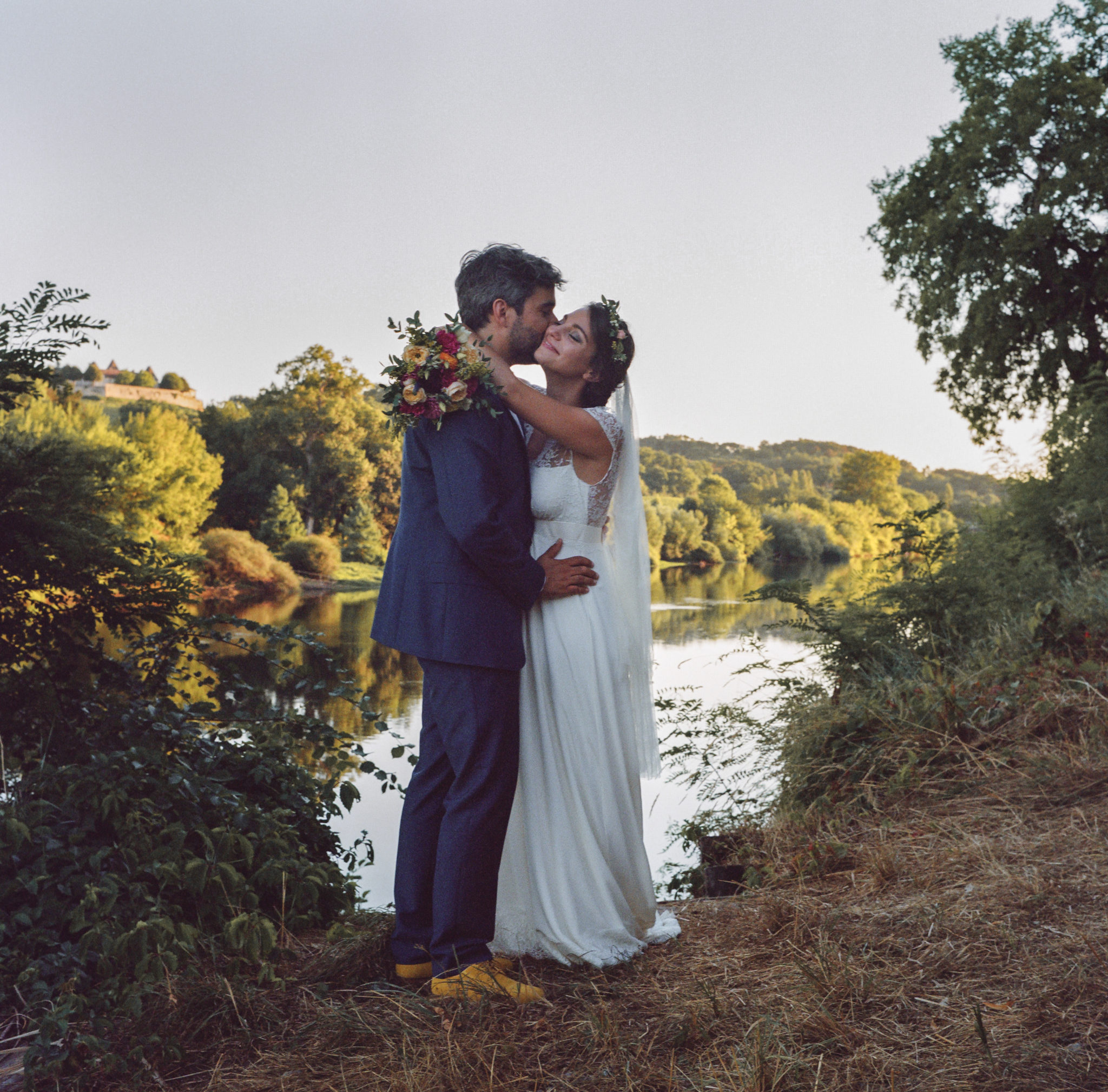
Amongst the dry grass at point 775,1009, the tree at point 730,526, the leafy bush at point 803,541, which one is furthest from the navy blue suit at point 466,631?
the leafy bush at point 803,541

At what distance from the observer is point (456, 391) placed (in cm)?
245

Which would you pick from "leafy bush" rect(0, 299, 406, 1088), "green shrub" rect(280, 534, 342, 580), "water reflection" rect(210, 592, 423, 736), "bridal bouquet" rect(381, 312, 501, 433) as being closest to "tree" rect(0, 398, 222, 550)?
"green shrub" rect(280, 534, 342, 580)

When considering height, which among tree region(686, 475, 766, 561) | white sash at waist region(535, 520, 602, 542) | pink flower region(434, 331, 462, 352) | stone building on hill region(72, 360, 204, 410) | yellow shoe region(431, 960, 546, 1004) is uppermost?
stone building on hill region(72, 360, 204, 410)

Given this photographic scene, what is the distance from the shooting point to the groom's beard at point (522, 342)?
2.64 m

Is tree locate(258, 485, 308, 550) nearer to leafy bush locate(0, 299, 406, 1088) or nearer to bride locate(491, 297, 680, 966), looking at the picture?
leafy bush locate(0, 299, 406, 1088)

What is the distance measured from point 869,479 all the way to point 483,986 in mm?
59654

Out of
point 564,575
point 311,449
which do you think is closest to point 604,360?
point 564,575

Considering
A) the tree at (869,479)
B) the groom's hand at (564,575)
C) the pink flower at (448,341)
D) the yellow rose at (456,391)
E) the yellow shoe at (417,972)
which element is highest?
the tree at (869,479)

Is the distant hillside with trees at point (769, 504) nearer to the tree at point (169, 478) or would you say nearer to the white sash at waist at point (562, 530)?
the tree at point (169, 478)

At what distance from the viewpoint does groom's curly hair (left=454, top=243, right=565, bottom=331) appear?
2605mm

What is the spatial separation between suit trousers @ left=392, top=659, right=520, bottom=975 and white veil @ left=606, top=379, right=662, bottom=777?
0.50 m

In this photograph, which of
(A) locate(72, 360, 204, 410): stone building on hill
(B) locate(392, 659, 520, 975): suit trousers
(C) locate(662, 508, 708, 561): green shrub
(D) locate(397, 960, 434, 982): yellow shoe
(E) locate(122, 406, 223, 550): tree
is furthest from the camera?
(A) locate(72, 360, 204, 410): stone building on hill

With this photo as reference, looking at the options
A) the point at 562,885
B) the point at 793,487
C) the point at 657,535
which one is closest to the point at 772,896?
the point at 562,885

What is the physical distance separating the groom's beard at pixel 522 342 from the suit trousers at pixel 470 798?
83 cm
